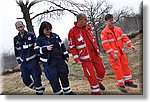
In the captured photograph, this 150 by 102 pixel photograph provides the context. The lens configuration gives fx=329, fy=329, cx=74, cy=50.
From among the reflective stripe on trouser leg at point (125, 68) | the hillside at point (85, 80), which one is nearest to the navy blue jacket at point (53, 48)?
the hillside at point (85, 80)

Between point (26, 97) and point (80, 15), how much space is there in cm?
89

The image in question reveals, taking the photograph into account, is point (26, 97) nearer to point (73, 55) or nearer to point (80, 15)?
point (73, 55)

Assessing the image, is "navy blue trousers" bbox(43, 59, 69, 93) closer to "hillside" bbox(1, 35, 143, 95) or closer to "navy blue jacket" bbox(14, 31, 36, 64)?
"hillside" bbox(1, 35, 143, 95)

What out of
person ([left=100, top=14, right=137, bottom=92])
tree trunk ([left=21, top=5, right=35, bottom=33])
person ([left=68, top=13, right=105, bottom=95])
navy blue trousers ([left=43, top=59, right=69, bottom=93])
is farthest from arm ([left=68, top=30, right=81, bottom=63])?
tree trunk ([left=21, top=5, right=35, bottom=33])

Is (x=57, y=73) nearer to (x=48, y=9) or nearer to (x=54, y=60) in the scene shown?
(x=54, y=60)

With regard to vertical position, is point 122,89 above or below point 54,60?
below

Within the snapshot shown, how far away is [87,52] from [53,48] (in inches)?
11.7

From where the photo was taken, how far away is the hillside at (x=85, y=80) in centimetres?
277

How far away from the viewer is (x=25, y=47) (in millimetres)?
2936

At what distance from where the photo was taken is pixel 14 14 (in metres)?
2.98

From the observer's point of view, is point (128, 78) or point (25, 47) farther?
point (25, 47)

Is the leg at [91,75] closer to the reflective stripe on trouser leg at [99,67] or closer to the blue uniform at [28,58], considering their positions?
the reflective stripe on trouser leg at [99,67]

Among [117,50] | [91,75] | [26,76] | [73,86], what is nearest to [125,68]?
[117,50]

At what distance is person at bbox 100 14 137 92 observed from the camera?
2.81 meters
